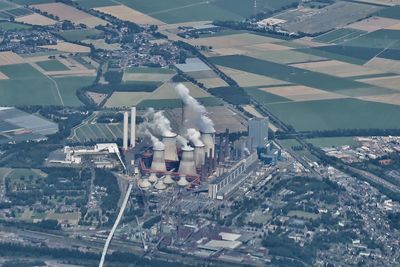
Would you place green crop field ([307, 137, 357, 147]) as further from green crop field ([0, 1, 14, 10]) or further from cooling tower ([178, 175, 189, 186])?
green crop field ([0, 1, 14, 10])

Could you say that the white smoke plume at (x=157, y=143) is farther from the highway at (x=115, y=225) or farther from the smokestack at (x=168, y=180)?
the highway at (x=115, y=225)

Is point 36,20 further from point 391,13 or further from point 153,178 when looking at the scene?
point 153,178

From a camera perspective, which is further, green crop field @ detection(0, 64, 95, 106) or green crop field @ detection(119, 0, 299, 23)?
green crop field @ detection(119, 0, 299, 23)

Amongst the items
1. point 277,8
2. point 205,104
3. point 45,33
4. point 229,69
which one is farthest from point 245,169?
point 277,8

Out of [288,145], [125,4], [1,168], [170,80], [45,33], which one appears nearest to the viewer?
[1,168]

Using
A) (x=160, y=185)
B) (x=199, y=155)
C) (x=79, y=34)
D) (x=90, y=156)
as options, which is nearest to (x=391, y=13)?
(x=79, y=34)

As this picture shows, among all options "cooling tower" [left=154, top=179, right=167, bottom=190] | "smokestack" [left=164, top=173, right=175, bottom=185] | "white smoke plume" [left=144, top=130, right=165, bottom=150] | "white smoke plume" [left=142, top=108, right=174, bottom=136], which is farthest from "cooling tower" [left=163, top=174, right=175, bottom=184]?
"white smoke plume" [left=142, top=108, right=174, bottom=136]

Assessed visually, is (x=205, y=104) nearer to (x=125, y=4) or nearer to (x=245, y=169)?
(x=245, y=169)

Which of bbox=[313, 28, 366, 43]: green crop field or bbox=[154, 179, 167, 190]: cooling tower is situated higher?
bbox=[313, 28, 366, 43]: green crop field
